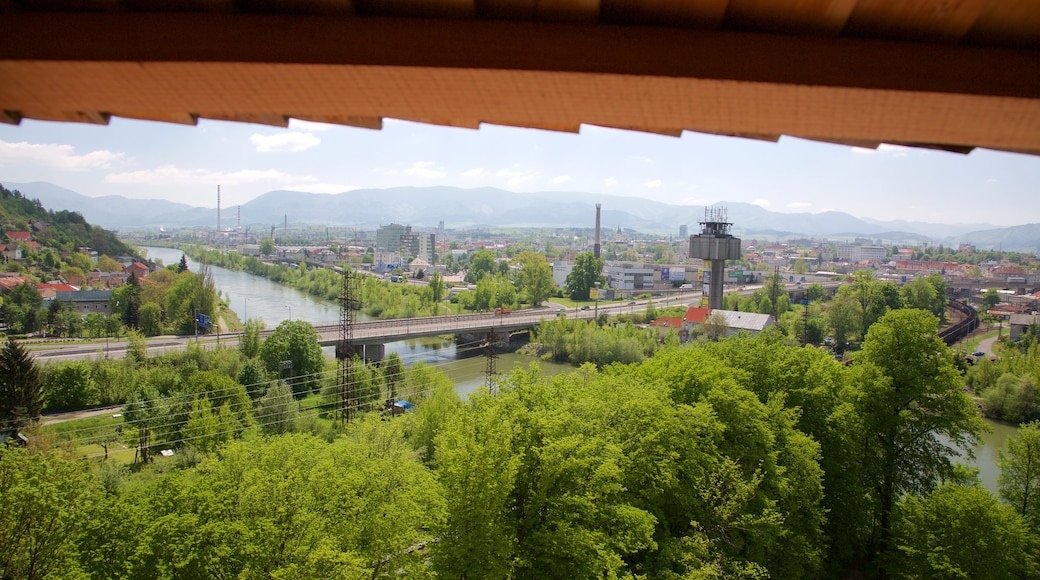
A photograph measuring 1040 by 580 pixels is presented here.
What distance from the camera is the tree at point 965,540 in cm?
860

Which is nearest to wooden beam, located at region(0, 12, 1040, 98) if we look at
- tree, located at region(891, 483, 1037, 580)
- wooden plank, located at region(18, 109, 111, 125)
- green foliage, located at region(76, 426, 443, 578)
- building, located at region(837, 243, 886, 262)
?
wooden plank, located at region(18, 109, 111, 125)

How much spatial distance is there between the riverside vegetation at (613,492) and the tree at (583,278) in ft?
131

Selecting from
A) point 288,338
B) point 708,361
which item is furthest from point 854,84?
point 288,338

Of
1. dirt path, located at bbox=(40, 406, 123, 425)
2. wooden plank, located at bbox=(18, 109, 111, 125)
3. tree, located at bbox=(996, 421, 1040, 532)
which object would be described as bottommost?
dirt path, located at bbox=(40, 406, 123, 425)

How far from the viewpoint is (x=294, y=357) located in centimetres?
2311

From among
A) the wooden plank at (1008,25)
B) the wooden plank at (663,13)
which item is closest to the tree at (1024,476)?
the wooden plank at (1008,25)

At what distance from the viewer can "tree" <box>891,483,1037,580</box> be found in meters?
8.60

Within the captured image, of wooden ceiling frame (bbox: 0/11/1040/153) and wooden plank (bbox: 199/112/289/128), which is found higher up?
wooden ceiling frame (bbox: 0/11/1040/153)

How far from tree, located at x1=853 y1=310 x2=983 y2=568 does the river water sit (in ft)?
3.78

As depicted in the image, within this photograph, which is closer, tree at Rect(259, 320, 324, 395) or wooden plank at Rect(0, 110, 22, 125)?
wooden plank at Rect(0, 110, 22, 125)

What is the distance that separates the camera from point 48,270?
42.8 metres

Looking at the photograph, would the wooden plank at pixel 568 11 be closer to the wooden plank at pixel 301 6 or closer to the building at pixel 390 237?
the wooden plank at pixel 301 6

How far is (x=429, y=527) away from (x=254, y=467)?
2.90 metres

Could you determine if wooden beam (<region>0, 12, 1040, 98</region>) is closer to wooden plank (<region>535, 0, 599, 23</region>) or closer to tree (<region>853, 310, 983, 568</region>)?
wooden plank (<region>535, 0, 599, 23</region>)
